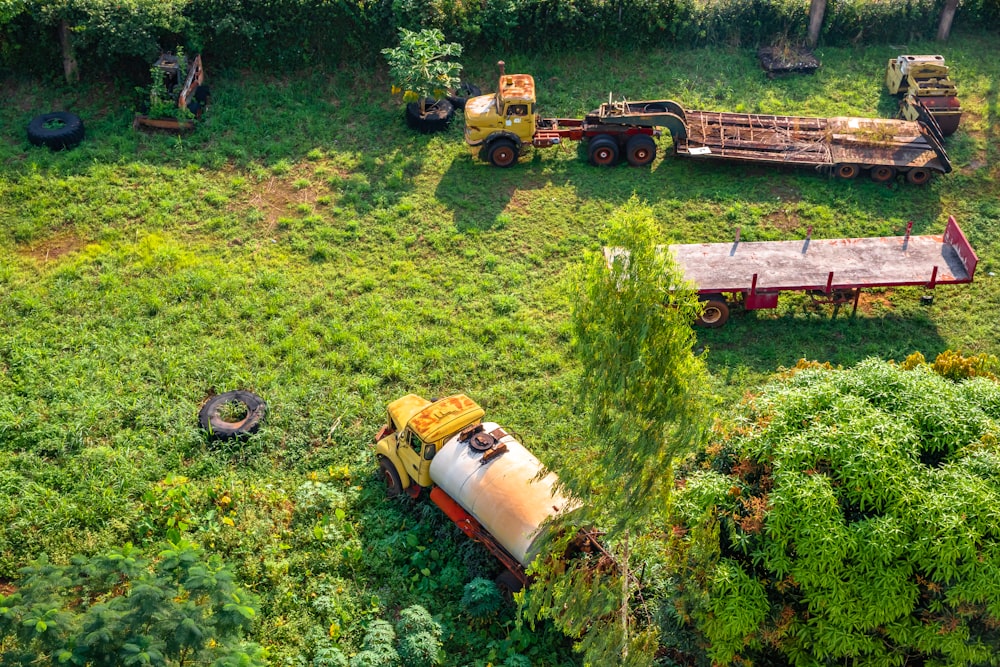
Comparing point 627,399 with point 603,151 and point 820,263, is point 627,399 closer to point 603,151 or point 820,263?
point 820,263

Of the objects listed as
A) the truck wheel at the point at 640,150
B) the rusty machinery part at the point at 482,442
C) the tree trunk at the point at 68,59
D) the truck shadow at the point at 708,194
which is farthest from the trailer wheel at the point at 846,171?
the tree trunk at the point at 68,59

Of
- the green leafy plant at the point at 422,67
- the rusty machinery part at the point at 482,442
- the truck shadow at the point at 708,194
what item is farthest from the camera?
the green leafy plant at the point at 422,67

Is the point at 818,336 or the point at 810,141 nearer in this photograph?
the point at 818,336

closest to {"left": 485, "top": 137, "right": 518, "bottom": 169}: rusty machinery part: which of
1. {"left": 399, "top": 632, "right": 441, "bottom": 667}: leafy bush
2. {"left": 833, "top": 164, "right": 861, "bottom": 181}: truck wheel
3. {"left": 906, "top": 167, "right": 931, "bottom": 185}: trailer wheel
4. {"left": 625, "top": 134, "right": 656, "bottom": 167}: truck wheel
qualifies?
{"left": 625, "top": 134, "right": 656, "bottom": 167}: truck wheel

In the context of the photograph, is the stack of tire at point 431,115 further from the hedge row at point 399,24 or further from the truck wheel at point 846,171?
the truck wheel at point 846,171

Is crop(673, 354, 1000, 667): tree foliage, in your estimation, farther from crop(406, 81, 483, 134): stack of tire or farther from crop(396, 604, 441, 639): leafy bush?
crop(406, 81, 483, 134): stack of tire

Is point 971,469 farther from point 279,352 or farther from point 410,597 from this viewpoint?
point 279,352

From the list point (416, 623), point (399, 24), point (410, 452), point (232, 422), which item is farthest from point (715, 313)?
point (399, 24)
